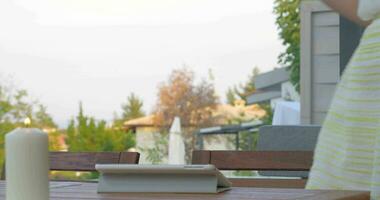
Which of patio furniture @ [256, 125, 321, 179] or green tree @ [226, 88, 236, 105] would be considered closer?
patio furniture @ [256, 125, 321, 179]

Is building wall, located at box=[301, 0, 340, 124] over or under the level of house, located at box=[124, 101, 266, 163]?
over

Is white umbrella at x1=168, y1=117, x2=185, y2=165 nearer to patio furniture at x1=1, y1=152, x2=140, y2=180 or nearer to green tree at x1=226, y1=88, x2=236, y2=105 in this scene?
patio furniture at x1=1, y1=152, x2=140, y2=180

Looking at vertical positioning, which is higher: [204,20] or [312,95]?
[204,20]

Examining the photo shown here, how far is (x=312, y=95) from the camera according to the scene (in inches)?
189

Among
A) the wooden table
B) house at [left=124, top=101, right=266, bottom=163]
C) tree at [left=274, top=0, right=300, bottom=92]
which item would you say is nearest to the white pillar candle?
the wooden table

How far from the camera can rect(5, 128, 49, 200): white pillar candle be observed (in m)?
1.06

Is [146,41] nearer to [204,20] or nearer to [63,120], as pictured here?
[204,20]

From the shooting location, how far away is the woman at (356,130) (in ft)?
4.70

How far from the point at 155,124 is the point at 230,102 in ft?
9.35

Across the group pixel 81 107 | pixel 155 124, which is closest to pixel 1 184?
pixel 81 107

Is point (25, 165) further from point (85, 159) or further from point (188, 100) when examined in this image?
point (188, 100)

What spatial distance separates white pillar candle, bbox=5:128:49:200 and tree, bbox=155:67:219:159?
15.1 metres

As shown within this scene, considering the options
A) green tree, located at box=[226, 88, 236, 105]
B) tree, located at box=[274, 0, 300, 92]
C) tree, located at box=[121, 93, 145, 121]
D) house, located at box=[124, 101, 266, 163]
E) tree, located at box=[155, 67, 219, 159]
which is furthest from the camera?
tree, located at box=[121, 93, 145, 121]

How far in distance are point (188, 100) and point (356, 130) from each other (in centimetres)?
1501
